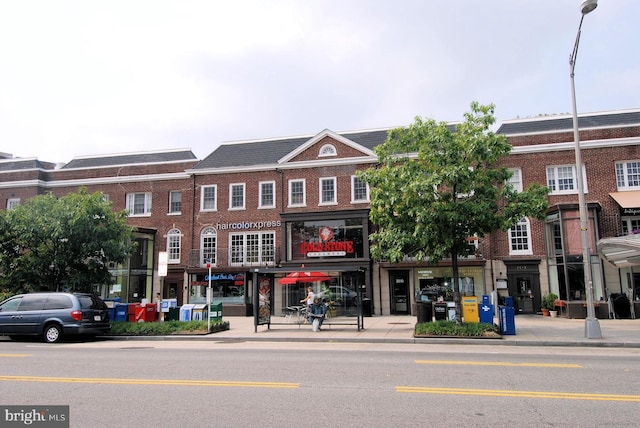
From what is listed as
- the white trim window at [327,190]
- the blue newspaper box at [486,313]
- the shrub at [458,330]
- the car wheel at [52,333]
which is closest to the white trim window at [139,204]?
the white trim window at [327,190]

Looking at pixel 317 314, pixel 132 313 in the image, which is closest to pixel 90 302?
pixel 132 313

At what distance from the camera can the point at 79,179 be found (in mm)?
32031

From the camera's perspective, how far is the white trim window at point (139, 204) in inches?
1214

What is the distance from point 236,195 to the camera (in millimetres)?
29266

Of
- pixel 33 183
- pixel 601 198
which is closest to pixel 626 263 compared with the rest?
pixel 601 198

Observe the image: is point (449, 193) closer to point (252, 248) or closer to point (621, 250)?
point (621, 250)

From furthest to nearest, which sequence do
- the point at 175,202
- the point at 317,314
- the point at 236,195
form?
the point at 175,202
the point at 236,195
the point at 317,314

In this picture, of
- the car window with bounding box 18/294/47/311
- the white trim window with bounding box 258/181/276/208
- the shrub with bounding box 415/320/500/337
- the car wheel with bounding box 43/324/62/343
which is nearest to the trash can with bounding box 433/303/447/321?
the shrub with bounding box 415/320/500/337

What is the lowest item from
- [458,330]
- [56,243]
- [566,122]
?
[458,330]

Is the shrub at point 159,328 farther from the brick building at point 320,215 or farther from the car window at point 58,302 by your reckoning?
the brick building at point 320,215

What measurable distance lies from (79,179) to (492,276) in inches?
1056

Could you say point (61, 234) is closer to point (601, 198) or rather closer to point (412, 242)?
point (412, 242)

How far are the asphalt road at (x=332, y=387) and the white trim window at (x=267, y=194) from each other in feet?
54.3

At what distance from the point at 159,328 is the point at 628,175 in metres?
23.6
